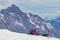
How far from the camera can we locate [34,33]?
128 ft

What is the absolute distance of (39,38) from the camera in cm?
3478

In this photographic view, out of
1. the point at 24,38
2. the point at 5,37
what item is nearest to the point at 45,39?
the point at 24,38

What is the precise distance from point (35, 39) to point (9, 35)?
2967mm

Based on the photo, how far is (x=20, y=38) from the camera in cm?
3288

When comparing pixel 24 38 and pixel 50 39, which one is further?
pixel 50 39

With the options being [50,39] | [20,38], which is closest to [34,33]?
[50,39]

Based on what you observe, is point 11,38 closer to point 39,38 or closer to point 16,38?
point 16,38

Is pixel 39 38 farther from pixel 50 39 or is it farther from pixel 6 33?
pixel 6 33

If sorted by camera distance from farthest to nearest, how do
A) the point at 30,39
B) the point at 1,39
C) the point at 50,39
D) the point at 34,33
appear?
1. the point at 34,33
2. the point at 50,39
3. the point at 30,39
4. the point at 1,39

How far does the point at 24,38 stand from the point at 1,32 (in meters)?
3.33

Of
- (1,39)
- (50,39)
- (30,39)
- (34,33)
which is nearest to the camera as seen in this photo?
(1,39)

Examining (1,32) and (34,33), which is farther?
(34,33)

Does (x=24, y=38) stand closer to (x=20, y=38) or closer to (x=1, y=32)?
(x=20, y=38)

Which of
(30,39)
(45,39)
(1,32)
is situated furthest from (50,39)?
(1,32)
